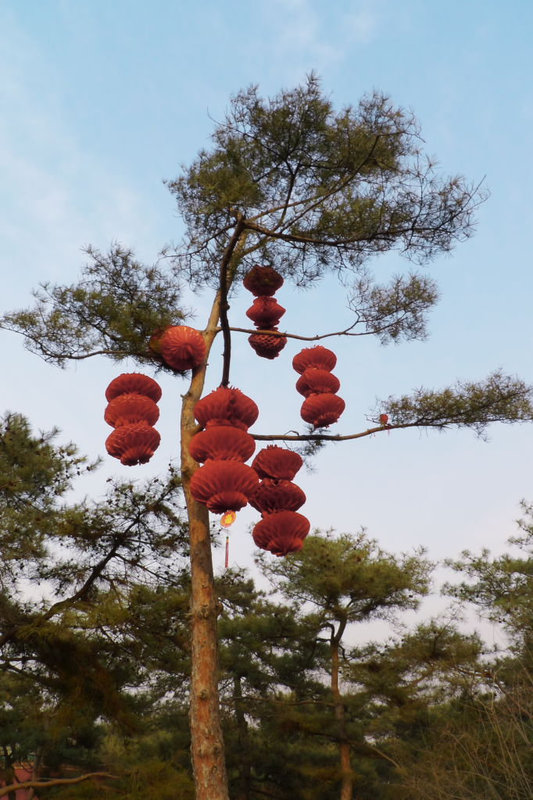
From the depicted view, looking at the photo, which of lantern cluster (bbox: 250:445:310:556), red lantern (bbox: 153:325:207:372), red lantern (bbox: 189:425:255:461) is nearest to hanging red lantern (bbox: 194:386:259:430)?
red lantern (bbox: 189:425:255:461)

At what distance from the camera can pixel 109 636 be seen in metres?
6.47

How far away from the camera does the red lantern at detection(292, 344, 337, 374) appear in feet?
16.9

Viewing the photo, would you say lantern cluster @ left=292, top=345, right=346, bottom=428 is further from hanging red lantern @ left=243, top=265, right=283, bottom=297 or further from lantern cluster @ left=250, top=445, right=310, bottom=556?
hanging red lantern @ left=243, top=265, right=283, bottom=297

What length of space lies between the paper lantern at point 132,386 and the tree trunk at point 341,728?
9.13 meters

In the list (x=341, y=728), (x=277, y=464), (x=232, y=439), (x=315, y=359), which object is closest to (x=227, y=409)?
(x=232, y=439)

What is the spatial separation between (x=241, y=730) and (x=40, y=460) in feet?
26.0

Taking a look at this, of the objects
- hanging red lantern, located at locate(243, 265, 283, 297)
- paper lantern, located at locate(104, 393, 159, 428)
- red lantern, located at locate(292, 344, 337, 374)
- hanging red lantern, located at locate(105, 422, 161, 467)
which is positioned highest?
hanging red lantern, located at locate(243, 265, 283, 297)

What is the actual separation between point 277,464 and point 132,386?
1.18m

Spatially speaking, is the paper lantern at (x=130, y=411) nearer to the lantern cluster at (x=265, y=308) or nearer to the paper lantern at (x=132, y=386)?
Result: the paper lantern at (x=132, y=386)

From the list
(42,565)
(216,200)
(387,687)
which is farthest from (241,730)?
(216,200)

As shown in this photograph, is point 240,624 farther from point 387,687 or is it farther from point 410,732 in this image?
point 410,732

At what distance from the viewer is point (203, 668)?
462cm

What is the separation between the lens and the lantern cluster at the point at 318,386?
4.94 metres

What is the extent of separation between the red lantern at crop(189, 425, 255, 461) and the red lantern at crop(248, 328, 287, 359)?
187 cm
